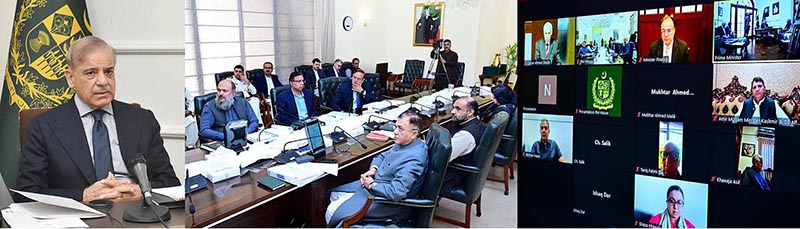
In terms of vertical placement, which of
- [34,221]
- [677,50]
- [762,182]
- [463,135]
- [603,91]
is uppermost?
[677,50]

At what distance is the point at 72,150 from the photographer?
1.63 metres

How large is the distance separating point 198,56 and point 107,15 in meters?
0.57

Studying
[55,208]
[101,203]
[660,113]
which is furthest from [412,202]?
[55,208]

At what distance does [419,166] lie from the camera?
1227 mm

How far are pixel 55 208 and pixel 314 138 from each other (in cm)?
98

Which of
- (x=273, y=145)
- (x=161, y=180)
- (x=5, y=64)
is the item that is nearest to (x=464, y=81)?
(x=273, y=145)

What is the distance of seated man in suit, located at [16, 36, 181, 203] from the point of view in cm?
162

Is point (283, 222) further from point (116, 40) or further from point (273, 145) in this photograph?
point (116, 40)

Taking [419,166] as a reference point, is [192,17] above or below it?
above

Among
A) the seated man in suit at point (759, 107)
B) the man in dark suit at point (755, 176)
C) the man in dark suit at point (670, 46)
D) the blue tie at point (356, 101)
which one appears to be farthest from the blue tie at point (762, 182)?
the blue tie at point (356, 101)

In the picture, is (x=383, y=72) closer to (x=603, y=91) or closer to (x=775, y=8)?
(x=603, y=91)

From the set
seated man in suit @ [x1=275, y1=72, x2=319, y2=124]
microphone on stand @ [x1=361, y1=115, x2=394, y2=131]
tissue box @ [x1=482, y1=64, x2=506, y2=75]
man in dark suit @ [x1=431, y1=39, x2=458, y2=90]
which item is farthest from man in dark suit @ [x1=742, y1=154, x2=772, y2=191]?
seated man in suit @ [x1=275, y1=72, x2=319, y2=124]

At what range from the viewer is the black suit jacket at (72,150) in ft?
5.32

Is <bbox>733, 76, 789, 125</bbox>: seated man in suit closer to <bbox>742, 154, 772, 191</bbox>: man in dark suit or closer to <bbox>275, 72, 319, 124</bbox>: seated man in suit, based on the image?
<bbox>742, 154, 772, 191</bbox>: man in dark suit
